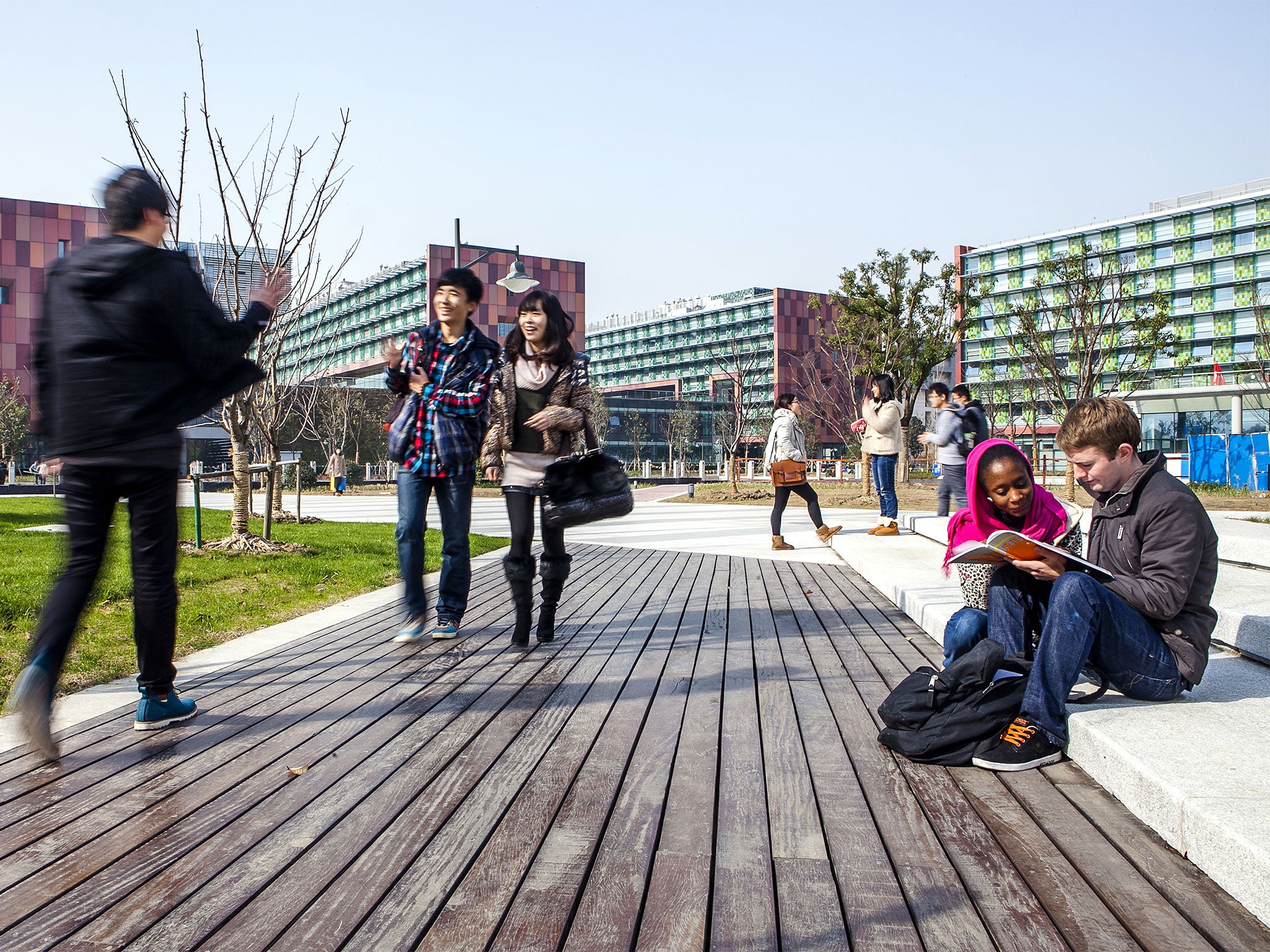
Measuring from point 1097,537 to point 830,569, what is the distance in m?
5.05

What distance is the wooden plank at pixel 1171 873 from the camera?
6.04 feet

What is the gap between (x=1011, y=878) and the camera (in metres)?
2.08

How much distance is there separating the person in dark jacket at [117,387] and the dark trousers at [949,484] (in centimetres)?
731

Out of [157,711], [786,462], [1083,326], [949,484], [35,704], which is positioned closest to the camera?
[35,704]

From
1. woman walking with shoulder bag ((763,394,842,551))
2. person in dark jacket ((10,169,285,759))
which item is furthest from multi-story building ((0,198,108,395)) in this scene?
person in dark jacket ((10,169,285,759))

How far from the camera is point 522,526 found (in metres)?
4.65

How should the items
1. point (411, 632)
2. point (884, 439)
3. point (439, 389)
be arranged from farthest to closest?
point (884, 439)
point (411, 632)
point (439, 389)

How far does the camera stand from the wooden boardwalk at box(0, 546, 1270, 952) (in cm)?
186

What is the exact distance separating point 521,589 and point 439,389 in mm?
1067

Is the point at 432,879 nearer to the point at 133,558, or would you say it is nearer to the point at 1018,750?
the point at 133,558

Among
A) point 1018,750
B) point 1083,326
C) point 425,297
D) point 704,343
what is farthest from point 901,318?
point 704,343

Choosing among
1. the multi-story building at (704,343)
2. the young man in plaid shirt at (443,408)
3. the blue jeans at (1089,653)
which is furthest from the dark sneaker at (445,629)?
the multi-story building at (704,343)

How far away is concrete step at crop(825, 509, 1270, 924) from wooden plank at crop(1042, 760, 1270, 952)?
25 millimetres

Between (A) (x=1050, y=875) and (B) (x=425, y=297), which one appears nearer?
(A) (x=1050, y=875)
